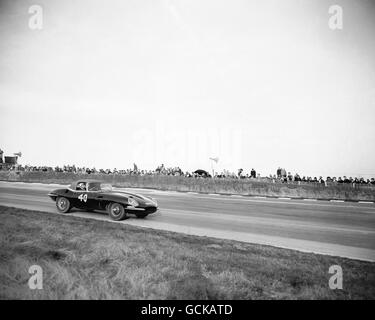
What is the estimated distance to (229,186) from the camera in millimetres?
23062

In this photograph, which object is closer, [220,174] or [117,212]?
[117,212]

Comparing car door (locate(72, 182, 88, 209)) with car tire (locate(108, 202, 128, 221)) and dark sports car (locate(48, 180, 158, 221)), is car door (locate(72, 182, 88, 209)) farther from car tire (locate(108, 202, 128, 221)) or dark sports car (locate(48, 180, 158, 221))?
car tire (locate(108, 202, 128, 221))

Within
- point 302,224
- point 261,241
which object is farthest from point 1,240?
point 302,224

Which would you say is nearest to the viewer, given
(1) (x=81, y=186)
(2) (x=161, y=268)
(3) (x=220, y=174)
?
(2) (x=161, y=268)

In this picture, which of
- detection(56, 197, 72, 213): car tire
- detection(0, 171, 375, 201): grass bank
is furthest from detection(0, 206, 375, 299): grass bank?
detection(0, 171, 375, 201): grass bank

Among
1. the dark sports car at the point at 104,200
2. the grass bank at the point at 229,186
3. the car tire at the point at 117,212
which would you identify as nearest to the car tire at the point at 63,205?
the dark sports car at the point at 104,200

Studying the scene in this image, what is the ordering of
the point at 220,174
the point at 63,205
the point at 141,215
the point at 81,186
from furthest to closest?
the point at 220,174 → the point at 63,205 → the point at 81,186 → the point at 141,215

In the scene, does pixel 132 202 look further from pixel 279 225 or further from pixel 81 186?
pixel 279 225

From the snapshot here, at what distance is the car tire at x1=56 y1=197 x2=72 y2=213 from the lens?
11109mm

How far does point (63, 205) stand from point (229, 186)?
14439mm

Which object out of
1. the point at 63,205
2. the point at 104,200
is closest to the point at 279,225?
the point at 104,200

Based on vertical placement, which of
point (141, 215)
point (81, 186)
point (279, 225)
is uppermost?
point (81, 186)

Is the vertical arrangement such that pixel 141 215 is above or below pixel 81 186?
below
